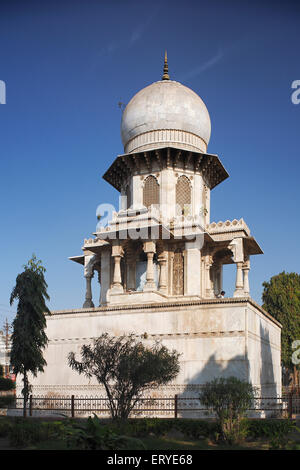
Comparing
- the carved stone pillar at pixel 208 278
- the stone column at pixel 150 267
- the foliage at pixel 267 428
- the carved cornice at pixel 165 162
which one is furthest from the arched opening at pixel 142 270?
the foliage at pixel 267 428

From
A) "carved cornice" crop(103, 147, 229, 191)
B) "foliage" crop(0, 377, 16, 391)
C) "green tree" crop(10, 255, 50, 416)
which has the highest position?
"carved cornice" crop(103, 147, 229, 191)

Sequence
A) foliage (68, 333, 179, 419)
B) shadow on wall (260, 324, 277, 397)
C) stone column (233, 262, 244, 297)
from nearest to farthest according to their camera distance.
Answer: foliage (68, 333, 179, 419)
shadow on wall (260, 324, 277, 397)
stone column (233, 262, 244, 297)

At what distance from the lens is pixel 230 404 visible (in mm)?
16188

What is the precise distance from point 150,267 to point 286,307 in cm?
1987

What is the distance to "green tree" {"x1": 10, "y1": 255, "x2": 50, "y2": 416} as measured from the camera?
22.0m

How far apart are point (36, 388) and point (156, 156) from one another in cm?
1508

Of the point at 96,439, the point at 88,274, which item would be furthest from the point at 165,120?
the point at 96,439

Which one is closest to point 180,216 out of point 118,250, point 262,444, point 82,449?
point 118,250

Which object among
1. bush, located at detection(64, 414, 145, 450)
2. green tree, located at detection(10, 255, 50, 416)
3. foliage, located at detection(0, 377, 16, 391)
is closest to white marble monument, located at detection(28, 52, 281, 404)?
green tree, located at detection(10, 255, 50, 416)

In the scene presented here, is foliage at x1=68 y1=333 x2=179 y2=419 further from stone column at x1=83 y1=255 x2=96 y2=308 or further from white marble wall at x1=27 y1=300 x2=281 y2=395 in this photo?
stone column at x1=83 y1=255 x2=96 y2=308

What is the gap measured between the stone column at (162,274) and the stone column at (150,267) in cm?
141

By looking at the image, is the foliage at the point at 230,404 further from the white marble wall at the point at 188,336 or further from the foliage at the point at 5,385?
the foliage at the point at 5,385

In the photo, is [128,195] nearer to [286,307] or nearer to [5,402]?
[5,402]

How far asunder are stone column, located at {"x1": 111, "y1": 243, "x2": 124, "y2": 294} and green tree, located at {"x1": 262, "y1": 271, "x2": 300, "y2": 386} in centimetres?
1925
